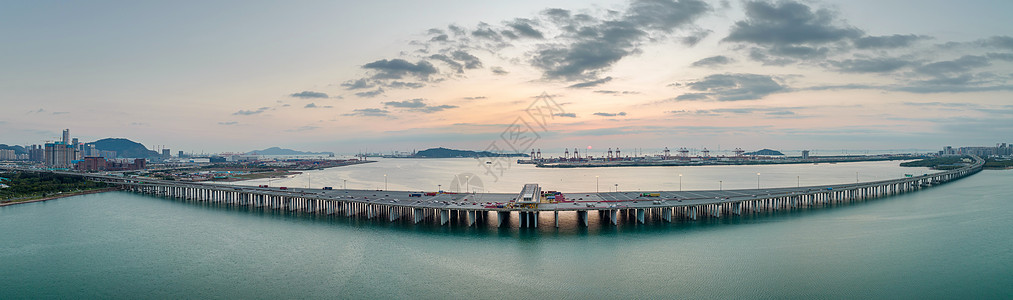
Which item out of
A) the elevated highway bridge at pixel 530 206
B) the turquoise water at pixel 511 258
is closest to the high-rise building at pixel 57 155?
the elevated highway bridge at pixel 530 206

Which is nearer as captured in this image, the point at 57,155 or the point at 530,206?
the point at 530,206

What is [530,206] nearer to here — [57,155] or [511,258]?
[511,258]

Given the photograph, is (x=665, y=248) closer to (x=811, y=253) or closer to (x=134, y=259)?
(x=811, y=253)

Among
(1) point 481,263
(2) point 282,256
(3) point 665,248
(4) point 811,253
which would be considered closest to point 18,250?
(2) point 282,256

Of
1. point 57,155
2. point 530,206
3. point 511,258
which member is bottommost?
point 511,258

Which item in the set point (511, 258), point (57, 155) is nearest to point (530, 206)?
point (511, 258)

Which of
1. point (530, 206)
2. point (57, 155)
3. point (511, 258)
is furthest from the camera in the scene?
point (57, 155)

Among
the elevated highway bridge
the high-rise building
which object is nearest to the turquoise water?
the elevated highway bridge

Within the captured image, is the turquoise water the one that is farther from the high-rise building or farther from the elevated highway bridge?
the high-rise building
